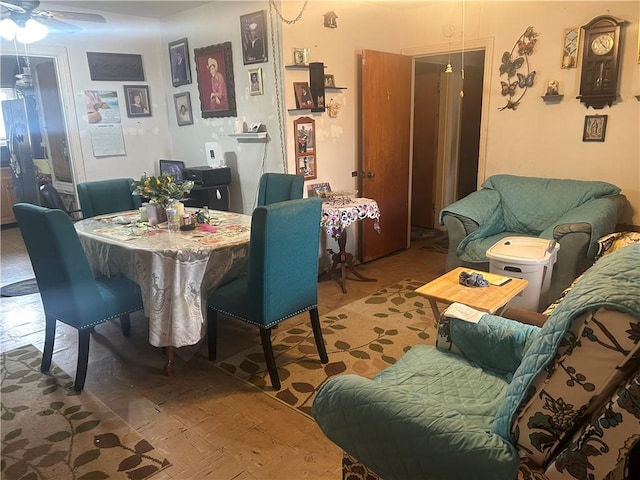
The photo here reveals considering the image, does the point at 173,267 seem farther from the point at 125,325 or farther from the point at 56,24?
the point at 56,24

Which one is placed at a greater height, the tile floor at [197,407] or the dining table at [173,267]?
the dining table at [173,267]

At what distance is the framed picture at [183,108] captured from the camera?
4.61m

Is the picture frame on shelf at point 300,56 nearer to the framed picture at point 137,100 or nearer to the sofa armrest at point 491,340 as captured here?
the framed picture at point 137,100

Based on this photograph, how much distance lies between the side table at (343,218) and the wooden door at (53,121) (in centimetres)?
285

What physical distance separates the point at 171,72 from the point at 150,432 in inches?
148

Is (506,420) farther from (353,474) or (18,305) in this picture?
(18,305)

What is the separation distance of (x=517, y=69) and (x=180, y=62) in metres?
3.16

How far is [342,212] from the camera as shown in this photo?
3.54 m

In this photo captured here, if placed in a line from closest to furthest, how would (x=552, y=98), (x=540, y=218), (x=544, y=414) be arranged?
1. (x=544, y=414)
2. (x=540, y=218)
3. (x=552, y=98)

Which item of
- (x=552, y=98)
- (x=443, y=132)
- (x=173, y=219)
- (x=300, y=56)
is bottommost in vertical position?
(x=173, y=219)

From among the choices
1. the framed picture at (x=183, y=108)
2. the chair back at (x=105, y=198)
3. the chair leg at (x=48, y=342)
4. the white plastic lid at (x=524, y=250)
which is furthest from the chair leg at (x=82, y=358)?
the framed picture at (x=183, y=108)

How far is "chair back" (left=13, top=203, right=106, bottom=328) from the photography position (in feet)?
7.29

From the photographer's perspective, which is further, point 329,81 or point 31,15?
point 329,81

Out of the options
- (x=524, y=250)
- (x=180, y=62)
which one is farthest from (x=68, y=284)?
(x=180, y=62)
